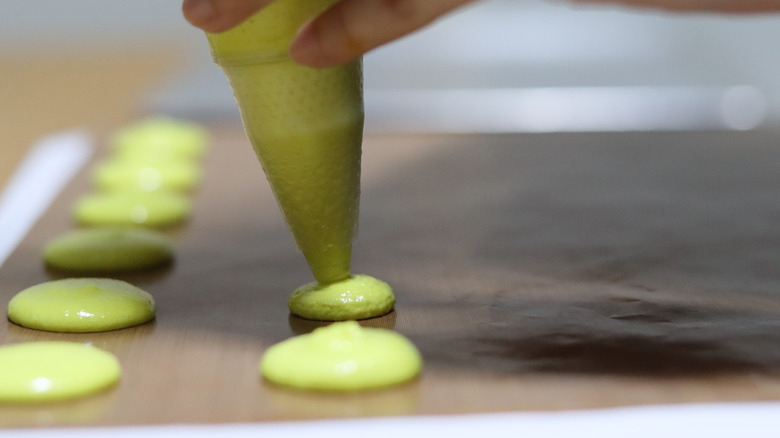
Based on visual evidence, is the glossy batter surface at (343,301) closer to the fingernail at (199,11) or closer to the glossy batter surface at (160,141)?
the fingernail at (199,11)

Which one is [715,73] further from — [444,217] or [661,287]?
[661,287]

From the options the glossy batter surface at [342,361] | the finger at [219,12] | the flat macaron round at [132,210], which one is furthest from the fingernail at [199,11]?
the flat macaron round at [132,210]

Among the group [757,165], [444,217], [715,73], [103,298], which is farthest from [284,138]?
[715,73]

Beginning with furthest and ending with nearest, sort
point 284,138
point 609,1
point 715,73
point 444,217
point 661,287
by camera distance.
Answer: point 715,73 < point 444,217 < point 661,287 < point 284,138 < point 609,1

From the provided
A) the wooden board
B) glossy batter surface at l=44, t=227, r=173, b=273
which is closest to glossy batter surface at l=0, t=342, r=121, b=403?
the wooden board

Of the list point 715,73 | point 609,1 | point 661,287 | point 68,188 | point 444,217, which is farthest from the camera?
point 715,73

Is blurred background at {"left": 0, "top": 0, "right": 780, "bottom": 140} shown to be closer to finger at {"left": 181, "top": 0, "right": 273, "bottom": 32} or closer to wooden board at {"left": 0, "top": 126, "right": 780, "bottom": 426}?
wooden board at {"left": 0, "top": 126, "right": 780, "bottom": 426}
